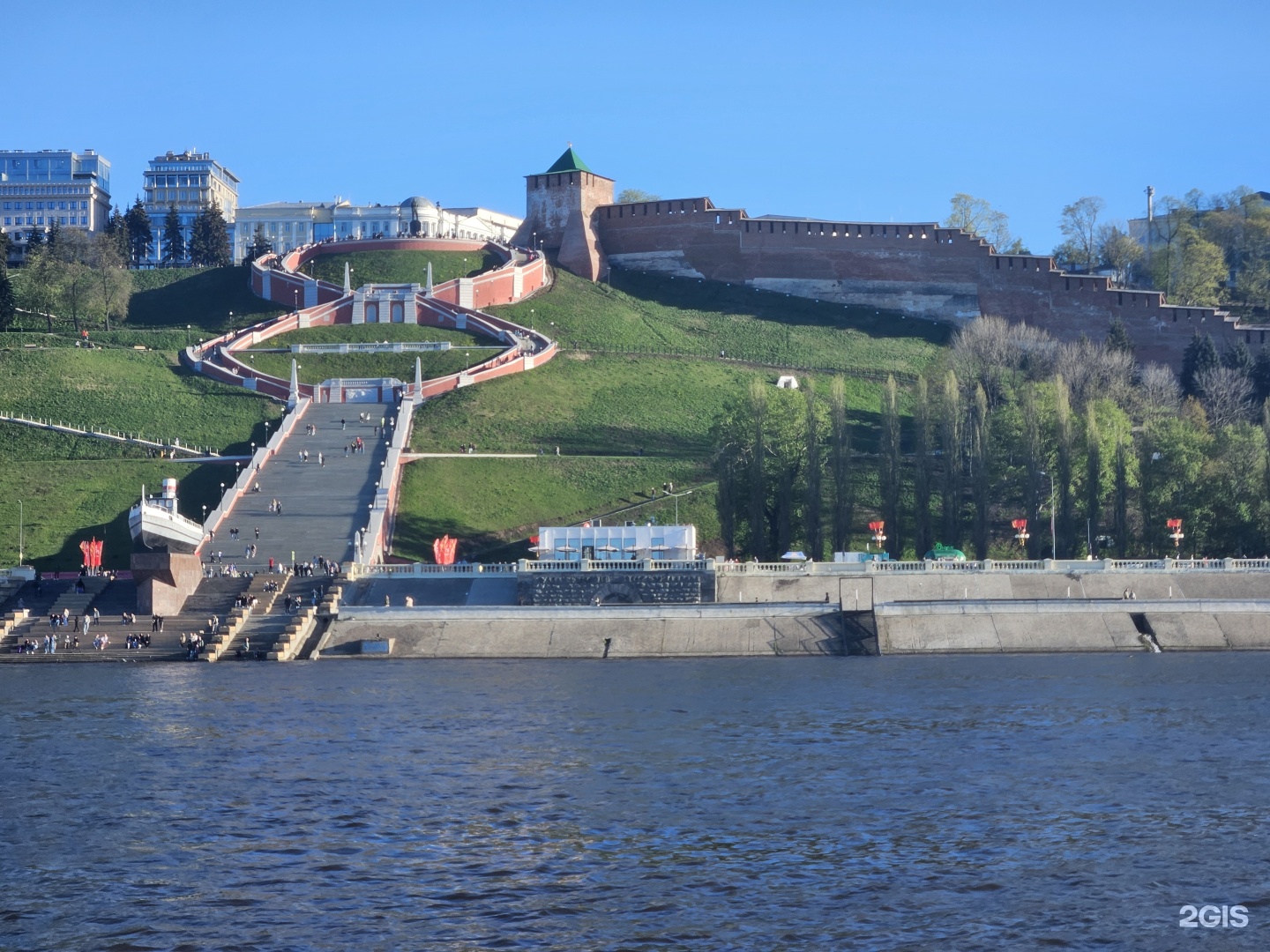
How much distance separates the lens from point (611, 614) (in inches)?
2339

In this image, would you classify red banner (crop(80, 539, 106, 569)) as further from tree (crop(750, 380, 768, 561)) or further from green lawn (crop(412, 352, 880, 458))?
tree (crop(750, 380, 768, 561))

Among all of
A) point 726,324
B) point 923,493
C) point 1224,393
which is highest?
point 726,324

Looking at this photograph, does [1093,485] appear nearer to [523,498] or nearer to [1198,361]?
[523,498]

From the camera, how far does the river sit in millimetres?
21531

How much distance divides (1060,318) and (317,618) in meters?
73.6

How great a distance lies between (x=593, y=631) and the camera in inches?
2313

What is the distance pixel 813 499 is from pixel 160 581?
92.6 feet

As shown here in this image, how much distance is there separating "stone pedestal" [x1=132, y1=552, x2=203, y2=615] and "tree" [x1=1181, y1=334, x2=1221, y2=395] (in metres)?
69.1

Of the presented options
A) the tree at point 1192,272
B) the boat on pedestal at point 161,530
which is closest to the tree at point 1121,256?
the tree at point 1192,272

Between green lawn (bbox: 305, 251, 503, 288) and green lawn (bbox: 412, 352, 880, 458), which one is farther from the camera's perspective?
green lawn (bbox: 305, 251, 503, 288)

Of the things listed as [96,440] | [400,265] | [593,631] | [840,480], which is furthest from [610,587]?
[400,265]

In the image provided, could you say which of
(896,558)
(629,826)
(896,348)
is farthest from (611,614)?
(896,348)

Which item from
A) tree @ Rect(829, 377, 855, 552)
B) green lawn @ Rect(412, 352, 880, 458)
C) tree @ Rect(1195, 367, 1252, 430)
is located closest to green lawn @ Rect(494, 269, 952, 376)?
green lawn @ Rect(412, 352, 880, 458)

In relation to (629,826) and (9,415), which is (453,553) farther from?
(629,826)
